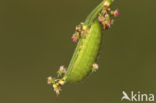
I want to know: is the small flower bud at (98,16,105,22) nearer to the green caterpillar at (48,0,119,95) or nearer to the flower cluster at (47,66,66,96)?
the green caterpillar at (48,0,119,95)

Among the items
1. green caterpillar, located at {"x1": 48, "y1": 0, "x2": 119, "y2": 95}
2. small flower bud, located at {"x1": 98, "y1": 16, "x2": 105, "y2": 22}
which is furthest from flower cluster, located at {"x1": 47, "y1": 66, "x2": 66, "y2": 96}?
small flower bud, located at {"x1": 98, "y1": 16, "x2": 105, "y2": 22}

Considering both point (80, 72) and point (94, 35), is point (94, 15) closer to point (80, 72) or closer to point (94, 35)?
point (94, 35)

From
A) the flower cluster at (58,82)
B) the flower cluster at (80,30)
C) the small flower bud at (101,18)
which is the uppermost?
the small flower bud at (101,18)

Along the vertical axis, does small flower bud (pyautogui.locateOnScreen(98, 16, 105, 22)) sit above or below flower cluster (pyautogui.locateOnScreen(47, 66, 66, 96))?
above

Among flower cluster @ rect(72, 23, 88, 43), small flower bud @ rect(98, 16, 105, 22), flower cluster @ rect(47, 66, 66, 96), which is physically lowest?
flower cluster @ rect(47, 66, 66, 96)

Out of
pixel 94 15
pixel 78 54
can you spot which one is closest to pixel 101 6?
pixel 94 15

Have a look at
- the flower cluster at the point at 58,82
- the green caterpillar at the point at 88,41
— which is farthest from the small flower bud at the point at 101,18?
the flower cluster at the point at 58,82

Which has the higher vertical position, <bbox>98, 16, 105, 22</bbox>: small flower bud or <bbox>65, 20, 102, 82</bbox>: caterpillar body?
<bbox>98, 16, 105, 22</bbox>: small flower bud

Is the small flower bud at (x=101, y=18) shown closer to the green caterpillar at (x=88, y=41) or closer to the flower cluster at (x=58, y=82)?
the green caterpillar at (x=88, y=41)
